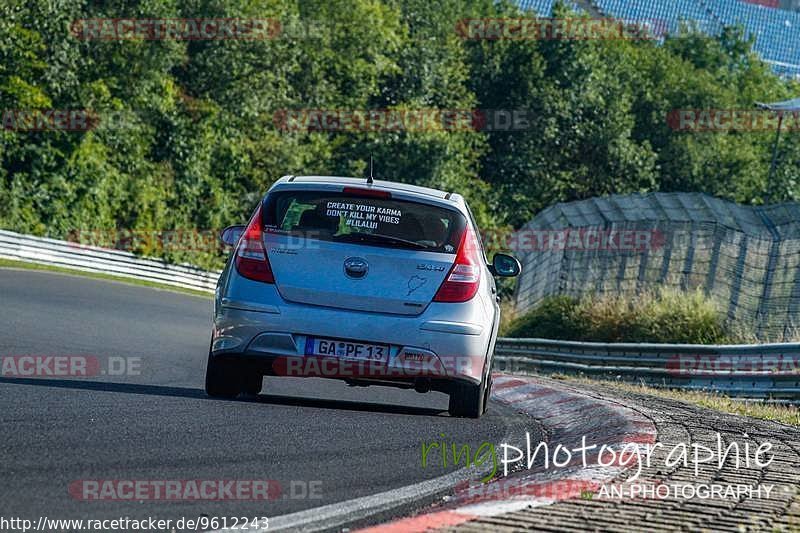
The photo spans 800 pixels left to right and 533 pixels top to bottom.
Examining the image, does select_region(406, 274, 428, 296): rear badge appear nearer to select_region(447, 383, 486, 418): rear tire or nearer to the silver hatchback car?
the silver hatchback car

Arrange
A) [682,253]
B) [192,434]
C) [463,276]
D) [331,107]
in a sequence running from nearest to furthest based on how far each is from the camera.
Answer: [192,434] < [463,276] < [682,253] < [331,107]

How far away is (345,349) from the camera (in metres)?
8.99

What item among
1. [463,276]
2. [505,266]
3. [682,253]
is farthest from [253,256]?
[682,253]

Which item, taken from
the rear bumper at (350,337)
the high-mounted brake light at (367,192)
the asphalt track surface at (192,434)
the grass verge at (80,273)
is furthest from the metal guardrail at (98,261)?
the rear bumper at (350,337)

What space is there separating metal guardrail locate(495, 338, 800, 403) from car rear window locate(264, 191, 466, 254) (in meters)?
5.93

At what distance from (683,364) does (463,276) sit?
26.7 feet

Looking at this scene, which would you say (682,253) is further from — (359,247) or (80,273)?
(80,273)

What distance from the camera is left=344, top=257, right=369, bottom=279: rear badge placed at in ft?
29.6

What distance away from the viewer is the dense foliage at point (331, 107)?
43438mm

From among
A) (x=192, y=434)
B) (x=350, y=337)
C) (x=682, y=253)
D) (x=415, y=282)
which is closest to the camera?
(x=192, y=434)

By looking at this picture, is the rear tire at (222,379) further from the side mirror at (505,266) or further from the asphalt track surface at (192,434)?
the side mirror at (505,266)

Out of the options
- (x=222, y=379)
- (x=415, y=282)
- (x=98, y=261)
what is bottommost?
(x=98, y=261)

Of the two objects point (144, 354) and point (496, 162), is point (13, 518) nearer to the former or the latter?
point (144, 354)

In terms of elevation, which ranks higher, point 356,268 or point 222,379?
point 356,268
